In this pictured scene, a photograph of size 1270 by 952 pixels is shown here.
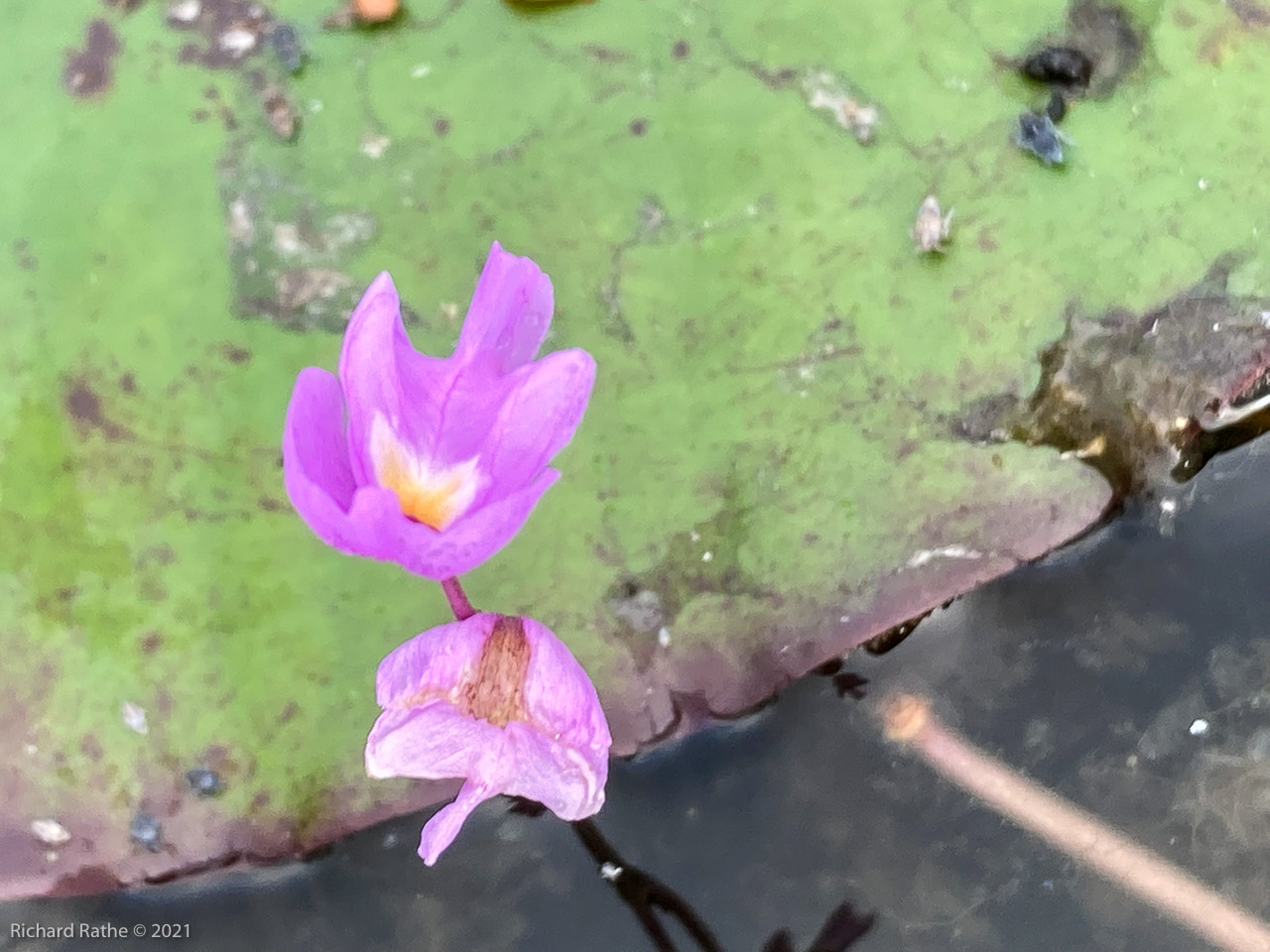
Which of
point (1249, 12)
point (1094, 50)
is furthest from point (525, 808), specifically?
point (1249, 12)

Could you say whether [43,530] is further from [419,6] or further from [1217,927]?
[1217,927]

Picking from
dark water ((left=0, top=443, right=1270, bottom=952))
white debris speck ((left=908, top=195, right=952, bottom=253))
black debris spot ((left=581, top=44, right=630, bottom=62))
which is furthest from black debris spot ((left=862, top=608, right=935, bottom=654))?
black debris spot ((left=581, top=44, right=630, bottom=62))

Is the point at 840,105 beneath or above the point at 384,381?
above

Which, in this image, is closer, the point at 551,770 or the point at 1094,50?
the point at 551,770

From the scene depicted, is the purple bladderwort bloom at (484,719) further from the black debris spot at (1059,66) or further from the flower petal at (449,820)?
the black debris spot at (1059,66)

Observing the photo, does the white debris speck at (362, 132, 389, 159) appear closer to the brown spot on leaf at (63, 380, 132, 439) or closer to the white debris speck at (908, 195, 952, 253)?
the brown spot on leaf at (63, 380, 132, 439)

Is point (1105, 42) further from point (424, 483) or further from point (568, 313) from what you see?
point (424, 483)

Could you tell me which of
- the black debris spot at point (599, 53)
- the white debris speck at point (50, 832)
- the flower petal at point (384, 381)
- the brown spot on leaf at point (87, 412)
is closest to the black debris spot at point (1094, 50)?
the black debris spot at point (599, 53)
